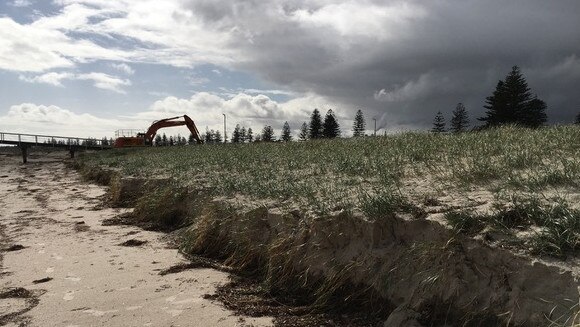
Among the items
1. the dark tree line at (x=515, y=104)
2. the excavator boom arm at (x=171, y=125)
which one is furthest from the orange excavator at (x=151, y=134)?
the dark tree line at (x=515, y=104)

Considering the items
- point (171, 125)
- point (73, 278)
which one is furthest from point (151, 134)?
point (73, 278)

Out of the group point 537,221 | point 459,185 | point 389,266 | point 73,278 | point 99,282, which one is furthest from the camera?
point 73,278

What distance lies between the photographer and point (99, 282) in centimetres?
563

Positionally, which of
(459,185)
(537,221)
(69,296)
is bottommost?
(69,296)

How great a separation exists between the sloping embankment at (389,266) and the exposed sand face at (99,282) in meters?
0.66

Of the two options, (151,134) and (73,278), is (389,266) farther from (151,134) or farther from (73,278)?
(151,134)

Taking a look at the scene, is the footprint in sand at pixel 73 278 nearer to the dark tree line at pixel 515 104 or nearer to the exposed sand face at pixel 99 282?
the exposed sand face at pixel 99 282

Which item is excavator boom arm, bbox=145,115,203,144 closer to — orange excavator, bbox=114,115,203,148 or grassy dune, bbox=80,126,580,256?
orange excavator, bbox=114,115,203,148

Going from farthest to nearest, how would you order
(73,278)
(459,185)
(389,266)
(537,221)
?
(73,278) → (459,185) → (389,266) → (537,221)

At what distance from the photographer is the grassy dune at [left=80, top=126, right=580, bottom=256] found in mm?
3580

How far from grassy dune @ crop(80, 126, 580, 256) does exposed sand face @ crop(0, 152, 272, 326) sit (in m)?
1.59

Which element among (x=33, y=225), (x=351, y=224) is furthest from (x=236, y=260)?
(x=33, y=225)

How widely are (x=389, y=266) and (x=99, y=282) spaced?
373cm

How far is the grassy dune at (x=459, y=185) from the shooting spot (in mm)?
3580
